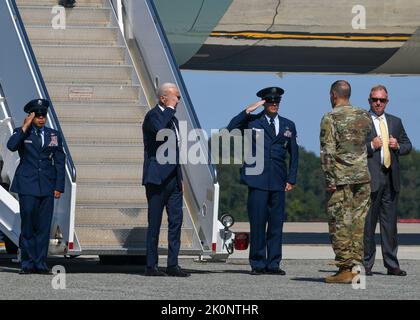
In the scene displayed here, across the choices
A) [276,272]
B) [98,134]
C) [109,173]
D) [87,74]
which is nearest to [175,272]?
[276,272]

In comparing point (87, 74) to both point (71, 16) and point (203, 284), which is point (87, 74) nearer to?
point (71, 16)

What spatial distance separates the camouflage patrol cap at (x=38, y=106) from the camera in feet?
41.0

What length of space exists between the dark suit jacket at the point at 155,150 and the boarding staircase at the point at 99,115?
847 millimetres

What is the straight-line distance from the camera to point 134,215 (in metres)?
13.2

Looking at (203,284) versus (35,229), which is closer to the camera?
(203,284)

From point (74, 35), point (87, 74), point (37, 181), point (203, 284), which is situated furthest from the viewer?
point (74, 35)

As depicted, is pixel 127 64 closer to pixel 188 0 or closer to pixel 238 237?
pixel 238 237

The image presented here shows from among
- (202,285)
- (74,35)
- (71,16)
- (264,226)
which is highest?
(71,16)

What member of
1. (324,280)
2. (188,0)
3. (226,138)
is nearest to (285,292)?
(324,280)

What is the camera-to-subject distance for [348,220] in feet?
38.2

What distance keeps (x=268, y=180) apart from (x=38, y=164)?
215cm

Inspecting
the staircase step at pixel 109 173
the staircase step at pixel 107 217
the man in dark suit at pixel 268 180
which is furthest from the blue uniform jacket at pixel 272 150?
the staircase step at pixel 109 173

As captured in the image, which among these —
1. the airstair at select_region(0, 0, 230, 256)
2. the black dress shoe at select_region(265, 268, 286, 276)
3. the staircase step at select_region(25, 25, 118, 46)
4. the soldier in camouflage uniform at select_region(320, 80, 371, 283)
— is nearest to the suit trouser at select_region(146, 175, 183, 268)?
the airstair at select_region(0, 0, 230, 256)

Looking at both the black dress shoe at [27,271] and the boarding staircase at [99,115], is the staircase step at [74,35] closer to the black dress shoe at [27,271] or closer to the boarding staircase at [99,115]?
the boarding staircase at [99,115]
